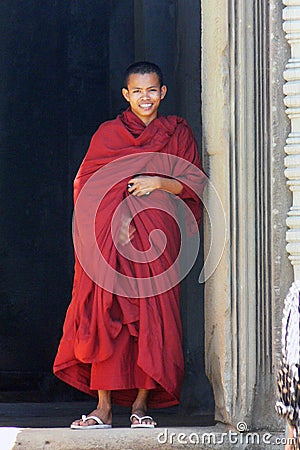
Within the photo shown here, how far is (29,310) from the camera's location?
8305 millimetres

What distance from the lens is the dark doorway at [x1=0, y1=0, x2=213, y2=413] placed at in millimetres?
8297

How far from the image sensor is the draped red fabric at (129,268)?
19.2ft

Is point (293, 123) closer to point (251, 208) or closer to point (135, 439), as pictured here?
point (251, 208)

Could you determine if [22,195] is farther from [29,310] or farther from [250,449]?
[250,449]

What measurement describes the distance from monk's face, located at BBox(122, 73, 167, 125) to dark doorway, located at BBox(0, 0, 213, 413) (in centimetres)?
205

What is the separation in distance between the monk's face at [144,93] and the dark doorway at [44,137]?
2046mm

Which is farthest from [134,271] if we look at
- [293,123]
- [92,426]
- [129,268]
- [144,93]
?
[293,123]

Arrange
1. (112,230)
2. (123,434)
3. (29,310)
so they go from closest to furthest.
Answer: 1. (123,434)
2. (112,230)
3. (29,310)

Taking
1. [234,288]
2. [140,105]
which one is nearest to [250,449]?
[234,288]

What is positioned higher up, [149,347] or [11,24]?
[11,24]

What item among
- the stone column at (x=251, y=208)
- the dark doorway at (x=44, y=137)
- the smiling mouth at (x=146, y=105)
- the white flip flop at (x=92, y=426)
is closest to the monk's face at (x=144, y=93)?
the smiling mouth at (x=146, y=105)

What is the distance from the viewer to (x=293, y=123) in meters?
5.70

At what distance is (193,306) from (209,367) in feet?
4.71

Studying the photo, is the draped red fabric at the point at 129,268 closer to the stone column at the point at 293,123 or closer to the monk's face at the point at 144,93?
the monk's face at the point at 144,93
